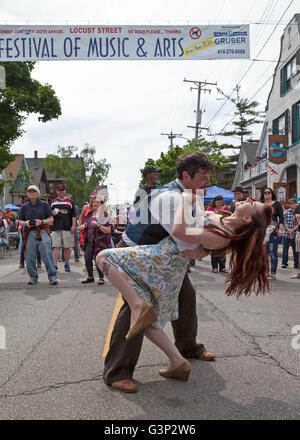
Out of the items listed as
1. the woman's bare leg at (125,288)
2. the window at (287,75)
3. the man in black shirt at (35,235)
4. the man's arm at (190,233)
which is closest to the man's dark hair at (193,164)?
the man's arm at (190,233)

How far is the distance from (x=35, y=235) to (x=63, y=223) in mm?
2019

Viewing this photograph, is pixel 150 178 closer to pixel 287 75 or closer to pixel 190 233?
pixel 190 233

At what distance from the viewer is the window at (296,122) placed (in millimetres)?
21288

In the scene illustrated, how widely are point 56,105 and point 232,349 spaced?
1003 inches

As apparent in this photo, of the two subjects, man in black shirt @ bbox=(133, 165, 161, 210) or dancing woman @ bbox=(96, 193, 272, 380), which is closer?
dancing woman @ bbox=(96, 193, 272, 380)

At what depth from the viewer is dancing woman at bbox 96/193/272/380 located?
285 centimetres

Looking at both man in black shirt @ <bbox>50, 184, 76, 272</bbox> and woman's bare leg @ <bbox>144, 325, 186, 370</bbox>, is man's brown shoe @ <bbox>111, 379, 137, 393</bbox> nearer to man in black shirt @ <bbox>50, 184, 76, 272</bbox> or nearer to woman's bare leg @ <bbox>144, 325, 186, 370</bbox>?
woman's bare leg @ <bbox>144, 325, 186, 370</bbox>

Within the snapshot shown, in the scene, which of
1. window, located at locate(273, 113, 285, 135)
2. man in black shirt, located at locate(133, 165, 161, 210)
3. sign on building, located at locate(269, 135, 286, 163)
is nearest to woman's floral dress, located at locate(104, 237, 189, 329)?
man in black shirt, located at locate(133, 165, 161, 210)

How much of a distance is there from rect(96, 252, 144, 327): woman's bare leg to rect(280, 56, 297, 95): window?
70.3ft

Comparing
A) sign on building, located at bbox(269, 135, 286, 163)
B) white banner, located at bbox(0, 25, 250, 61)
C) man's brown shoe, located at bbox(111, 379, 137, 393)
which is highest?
white banner, located at bbox(0, 25, 250, 61)

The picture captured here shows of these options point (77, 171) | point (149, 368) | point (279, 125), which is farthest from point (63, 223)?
point (77, 171)

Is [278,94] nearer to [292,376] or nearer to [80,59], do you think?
[80,59]

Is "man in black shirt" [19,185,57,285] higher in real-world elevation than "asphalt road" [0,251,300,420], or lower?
higher

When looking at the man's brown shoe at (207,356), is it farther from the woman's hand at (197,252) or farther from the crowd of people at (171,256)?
the woman's hand at (197,252)
